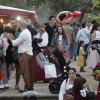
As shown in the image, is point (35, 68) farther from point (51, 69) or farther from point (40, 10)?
point (40, 10)

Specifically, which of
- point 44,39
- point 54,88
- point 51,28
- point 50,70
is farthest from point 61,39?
point 54,88

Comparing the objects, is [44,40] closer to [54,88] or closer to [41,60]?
[41,60]

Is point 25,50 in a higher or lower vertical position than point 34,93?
higher

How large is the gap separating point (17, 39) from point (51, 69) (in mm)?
1518

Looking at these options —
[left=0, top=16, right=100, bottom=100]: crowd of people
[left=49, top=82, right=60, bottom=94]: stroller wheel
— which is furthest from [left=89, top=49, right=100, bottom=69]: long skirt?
[left=49, top=82, right=60, bottom=94]: stroller wheel

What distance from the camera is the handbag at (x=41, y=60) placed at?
11.5m

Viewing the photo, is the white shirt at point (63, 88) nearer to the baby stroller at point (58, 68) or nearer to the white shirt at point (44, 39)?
the baby stroller at point (58, 68)

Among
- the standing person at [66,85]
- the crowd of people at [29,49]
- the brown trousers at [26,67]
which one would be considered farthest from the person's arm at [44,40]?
the standing person at [66,85]

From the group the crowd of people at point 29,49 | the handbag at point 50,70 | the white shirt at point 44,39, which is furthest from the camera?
the white shirt at point 44,39

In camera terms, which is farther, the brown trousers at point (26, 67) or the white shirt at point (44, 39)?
the white shirt at point (44, 39)

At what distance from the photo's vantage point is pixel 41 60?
38.6ft

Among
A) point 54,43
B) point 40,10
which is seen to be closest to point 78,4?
point 40,10

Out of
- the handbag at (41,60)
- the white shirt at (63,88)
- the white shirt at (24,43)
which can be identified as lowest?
the white shirt at (63,88)

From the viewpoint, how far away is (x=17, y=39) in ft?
33.2
